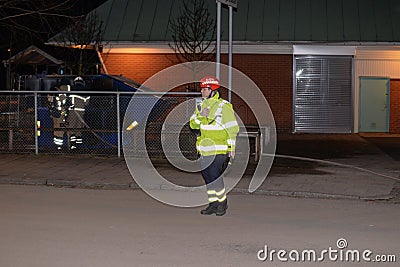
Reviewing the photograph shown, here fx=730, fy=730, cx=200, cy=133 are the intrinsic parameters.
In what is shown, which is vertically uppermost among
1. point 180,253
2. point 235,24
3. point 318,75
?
point 235,24

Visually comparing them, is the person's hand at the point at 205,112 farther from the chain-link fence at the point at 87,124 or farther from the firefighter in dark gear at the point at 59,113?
the firefighter in dark gear at the point at 59,113

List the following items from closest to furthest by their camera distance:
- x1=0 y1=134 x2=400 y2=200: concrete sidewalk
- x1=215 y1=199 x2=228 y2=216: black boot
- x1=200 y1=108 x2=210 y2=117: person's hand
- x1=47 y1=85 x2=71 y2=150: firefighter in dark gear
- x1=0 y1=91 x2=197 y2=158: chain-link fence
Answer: x1=200 y1=108 x2=210 y2=117: person's hand < x1=215 y1=199 x2=228 y2=216: black boot < x1=0 y1=134 x2=400 y2=200: concrete sidewalk < x1=0 y1=91 x2=197 y2=158: chain-link fence < x1=47 y1=85 x2=71 y2=150: firefighter in dark gear

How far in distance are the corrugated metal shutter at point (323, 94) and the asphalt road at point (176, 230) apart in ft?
43.8

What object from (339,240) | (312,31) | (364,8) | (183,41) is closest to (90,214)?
(339,240)

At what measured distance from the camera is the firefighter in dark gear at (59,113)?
1775 centimetres

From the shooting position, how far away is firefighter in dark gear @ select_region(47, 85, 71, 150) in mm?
17750

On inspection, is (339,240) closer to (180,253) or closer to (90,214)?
(180,253)

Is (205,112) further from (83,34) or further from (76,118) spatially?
(83,34)

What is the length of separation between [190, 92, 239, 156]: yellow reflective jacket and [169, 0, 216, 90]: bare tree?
46.1 ft

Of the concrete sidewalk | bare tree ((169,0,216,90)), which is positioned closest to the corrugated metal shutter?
bare tree ((169,0,216,90))

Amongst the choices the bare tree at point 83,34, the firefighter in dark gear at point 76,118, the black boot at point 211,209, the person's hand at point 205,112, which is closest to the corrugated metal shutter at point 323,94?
the bare tree at point 83,34

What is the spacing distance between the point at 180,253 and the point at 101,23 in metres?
19.0

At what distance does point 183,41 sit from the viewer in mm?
24375

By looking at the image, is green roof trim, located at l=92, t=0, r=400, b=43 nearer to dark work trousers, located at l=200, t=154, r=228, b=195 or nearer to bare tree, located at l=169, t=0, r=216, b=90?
bare tree, located at l=169, t=0, r=216, b=90
